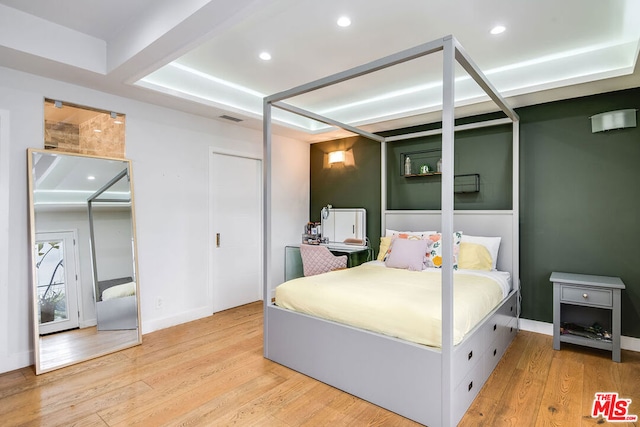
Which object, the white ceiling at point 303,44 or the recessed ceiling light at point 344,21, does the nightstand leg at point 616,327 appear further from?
the recessed ceiling light at point 344,21

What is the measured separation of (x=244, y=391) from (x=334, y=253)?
2462 millimetres

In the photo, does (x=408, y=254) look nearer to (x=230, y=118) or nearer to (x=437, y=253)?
(x=437, y=253)

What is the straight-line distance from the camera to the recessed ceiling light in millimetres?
2473

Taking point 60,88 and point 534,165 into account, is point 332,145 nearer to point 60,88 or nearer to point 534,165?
point 534,165

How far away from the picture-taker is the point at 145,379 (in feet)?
8.66

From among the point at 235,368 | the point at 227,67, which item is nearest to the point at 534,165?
the point at 227,67

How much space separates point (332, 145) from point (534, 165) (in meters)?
2.79

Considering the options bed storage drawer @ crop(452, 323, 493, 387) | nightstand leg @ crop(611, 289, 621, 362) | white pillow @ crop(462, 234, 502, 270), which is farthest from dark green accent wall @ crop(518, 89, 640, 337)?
bed storage drawer @ crop(452, 323, 493, 387)

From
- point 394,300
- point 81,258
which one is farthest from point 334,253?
point 81,258

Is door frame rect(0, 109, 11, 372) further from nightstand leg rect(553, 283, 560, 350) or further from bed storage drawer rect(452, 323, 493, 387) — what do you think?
nightstand leg rect(553, 283, 560, 350)

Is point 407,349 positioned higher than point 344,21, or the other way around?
point 344,21

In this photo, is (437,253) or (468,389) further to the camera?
(437,253)

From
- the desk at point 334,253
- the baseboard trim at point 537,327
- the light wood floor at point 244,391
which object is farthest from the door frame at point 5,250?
the baseboard trim at point 537,327

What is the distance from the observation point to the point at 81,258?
10.3 feet
